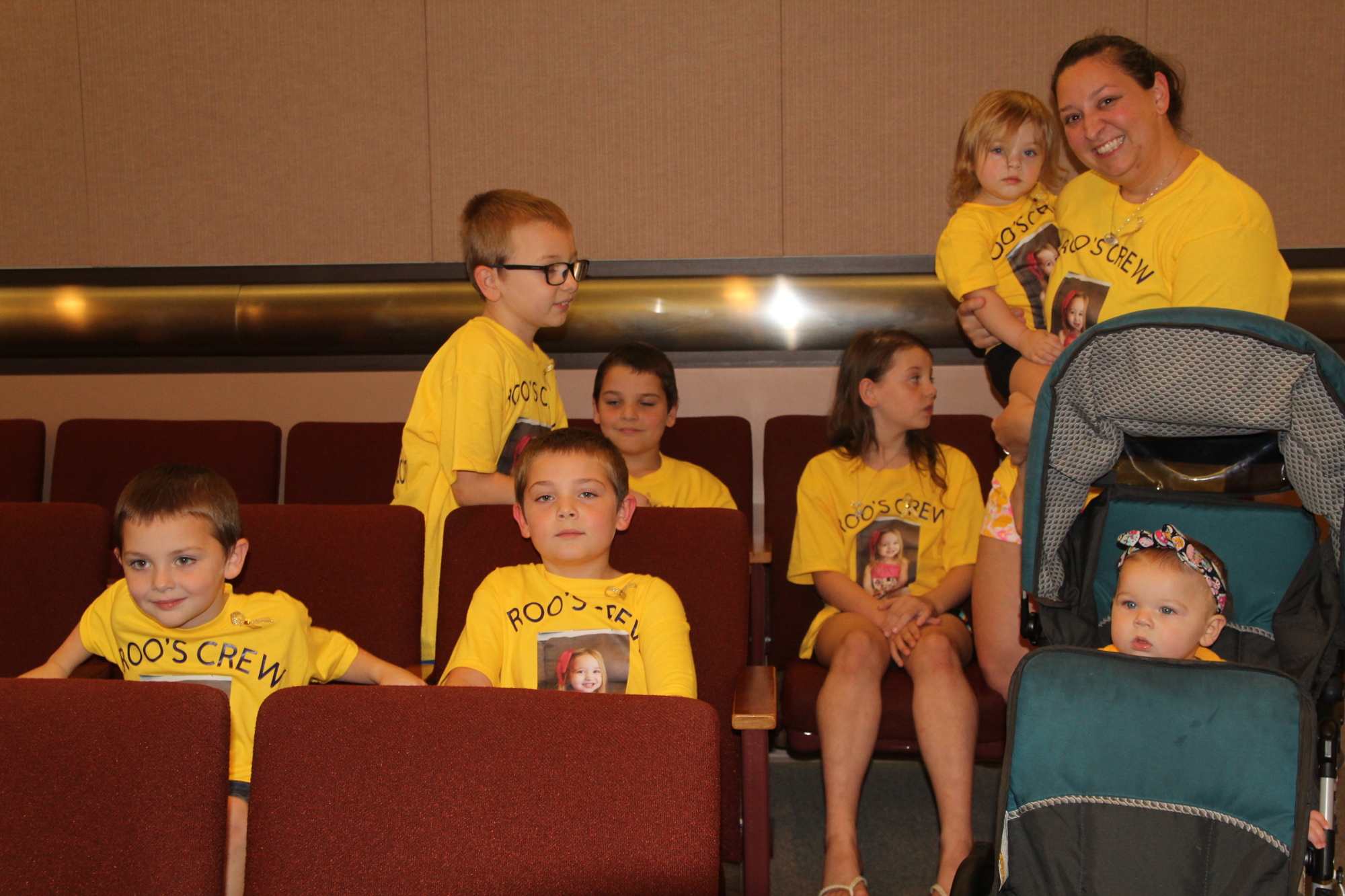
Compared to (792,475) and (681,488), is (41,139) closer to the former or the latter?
(681,488)

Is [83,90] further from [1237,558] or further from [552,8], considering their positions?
[1237,558]

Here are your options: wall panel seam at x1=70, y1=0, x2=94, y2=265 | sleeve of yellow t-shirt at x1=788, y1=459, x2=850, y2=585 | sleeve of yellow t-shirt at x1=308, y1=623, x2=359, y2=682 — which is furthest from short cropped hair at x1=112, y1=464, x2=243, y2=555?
wall panel seam at x1=70, y1=0, x2=94, y2=265

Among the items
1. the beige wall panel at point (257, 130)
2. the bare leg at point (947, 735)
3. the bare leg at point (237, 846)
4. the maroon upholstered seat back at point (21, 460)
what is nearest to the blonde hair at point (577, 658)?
the bare leg at point (237, 846)

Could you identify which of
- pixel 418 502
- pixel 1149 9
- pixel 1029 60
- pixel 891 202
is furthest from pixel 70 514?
pixel 1149 9

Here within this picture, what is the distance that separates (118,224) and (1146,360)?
361 centimetres

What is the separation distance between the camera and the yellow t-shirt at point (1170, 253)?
5.64 feet

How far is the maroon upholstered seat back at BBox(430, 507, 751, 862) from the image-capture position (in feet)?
6.28

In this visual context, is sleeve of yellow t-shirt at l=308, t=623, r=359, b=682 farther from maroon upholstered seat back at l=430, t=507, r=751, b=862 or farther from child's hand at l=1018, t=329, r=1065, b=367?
child's hand at l=1018, t=329, r=1065, b=367

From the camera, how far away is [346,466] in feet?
10.3

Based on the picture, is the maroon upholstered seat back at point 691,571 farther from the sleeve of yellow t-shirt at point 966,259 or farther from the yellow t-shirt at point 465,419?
the sleeve of yellow t-shirt at point 966,259

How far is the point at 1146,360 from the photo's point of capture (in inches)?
61.0

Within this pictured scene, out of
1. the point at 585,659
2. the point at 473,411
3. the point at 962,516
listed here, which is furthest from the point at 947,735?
the point at 473,411

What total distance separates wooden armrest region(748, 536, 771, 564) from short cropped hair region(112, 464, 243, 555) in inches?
45.8

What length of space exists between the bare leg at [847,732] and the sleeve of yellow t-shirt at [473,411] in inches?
35.3
